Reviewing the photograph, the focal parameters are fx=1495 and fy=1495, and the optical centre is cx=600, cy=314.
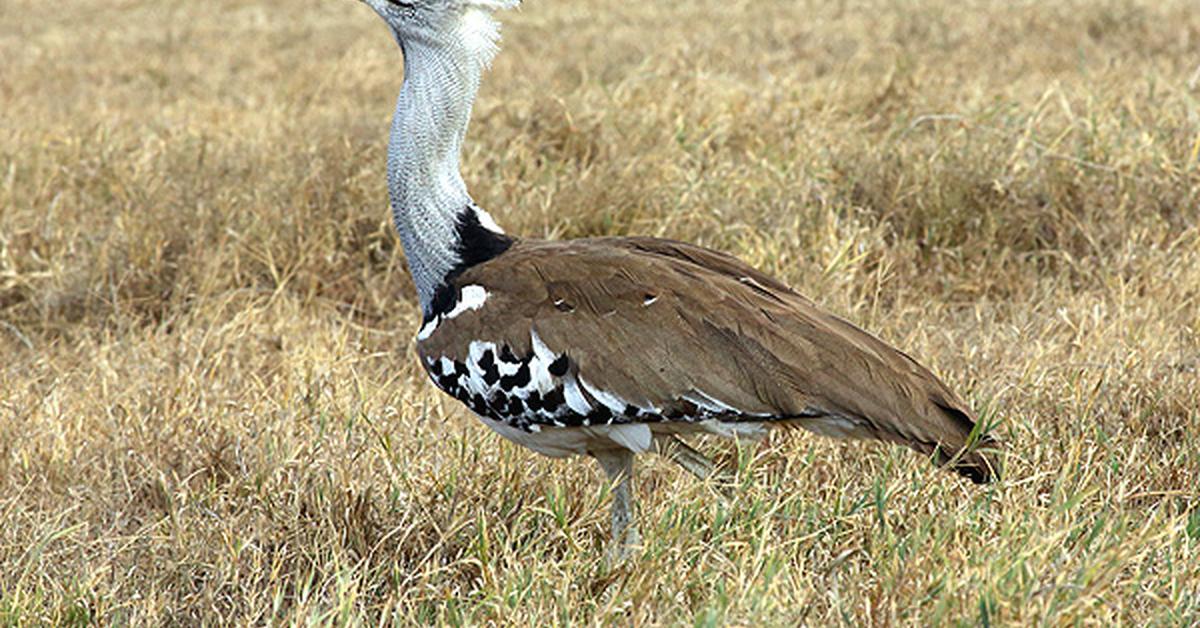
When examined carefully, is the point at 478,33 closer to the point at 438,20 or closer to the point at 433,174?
the point at 438,20

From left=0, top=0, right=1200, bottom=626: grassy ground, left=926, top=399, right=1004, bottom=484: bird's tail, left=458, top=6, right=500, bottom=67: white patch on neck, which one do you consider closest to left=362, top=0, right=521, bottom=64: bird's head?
left=458, top=6, right=500, bottom=67: white patch on neck

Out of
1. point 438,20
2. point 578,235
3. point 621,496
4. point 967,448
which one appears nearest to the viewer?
point 967,448

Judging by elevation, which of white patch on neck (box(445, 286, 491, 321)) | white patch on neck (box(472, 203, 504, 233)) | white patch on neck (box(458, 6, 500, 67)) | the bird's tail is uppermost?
white patch on neck (box(458, 6, 500, 67))

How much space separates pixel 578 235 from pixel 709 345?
190 centimetres

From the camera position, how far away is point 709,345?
2.50 m

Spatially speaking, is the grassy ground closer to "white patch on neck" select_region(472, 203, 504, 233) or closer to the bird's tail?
the bird's tail

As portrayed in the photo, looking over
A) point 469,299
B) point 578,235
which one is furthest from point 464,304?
point 578,235

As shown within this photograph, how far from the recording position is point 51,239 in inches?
176

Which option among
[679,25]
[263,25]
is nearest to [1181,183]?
[679,25]

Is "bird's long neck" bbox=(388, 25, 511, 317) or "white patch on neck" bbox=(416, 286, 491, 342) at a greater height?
"bird's long neck" bbox=(388, 25, 511, 317)

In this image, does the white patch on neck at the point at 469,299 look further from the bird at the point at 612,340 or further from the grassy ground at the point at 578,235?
the grassy ground at the point at 578,235

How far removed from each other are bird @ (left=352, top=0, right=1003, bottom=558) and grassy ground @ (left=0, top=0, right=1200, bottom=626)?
137mm

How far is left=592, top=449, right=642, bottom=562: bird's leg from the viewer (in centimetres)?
254

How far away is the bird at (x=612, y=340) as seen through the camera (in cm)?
245
